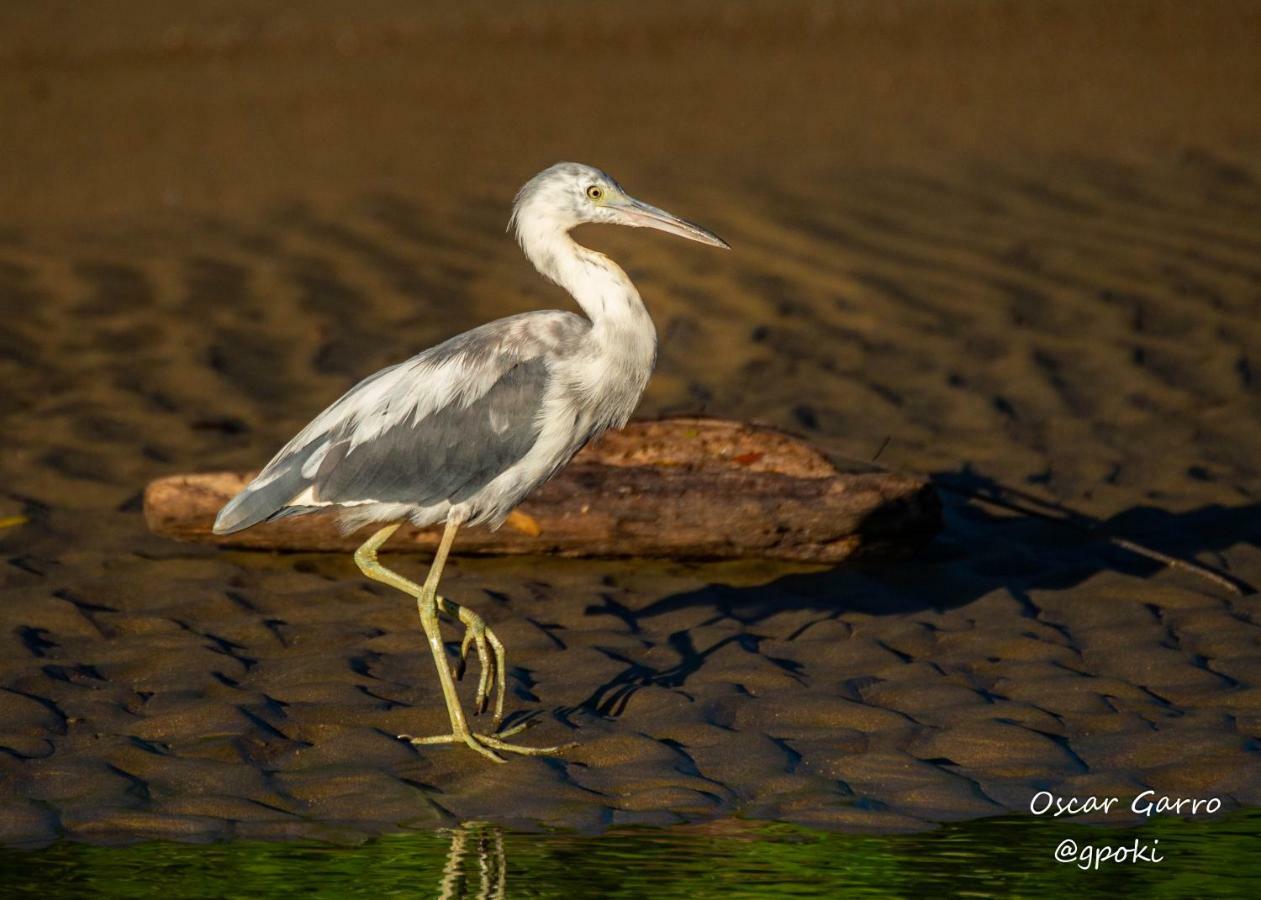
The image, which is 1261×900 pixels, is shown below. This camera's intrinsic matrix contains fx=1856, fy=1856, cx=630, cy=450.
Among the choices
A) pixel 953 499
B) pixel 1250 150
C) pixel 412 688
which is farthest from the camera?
pixel 1250 150

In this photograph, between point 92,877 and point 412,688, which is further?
point 412,688

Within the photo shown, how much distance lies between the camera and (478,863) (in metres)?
5.03

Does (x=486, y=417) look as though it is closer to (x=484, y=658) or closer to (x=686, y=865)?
(x=484, y=658)

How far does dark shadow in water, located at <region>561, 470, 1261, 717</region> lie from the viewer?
7098 mm

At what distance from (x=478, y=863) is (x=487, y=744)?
0.83 m

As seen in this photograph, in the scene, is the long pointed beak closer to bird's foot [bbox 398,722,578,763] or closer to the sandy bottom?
the sandy bottom

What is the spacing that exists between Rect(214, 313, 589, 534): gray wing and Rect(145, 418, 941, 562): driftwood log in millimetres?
901

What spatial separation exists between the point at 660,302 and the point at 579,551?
4151 millimetres

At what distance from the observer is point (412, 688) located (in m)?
6.44

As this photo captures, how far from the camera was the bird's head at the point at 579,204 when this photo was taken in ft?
21.7

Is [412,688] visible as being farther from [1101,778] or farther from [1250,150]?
[1250,150]

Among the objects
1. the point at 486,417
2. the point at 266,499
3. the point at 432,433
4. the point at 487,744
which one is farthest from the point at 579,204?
the point at 487,744

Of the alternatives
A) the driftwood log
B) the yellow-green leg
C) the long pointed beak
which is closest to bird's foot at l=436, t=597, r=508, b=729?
the yellow-green leg

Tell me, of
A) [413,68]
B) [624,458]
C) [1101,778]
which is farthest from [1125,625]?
[413,68]
